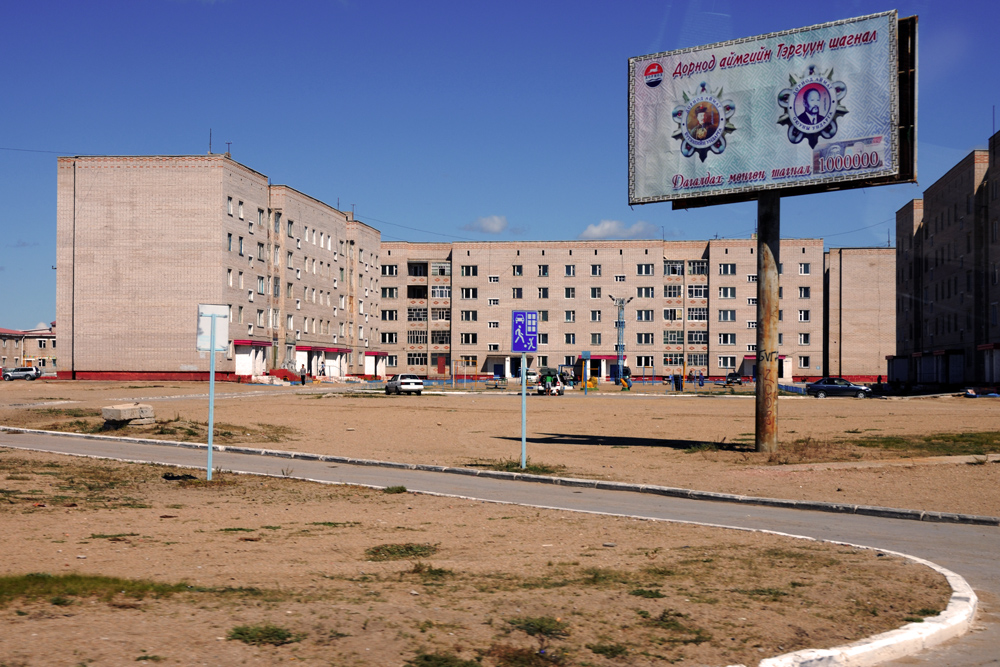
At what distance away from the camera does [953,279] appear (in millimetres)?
83125

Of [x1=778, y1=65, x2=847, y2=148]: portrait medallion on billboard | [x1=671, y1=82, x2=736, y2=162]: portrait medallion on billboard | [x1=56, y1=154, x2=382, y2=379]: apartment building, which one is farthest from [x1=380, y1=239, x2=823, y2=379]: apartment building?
[x1=778, y1=65, x2=847, y2=148]: portrait medallion on billboard

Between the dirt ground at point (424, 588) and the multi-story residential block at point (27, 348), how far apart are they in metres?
139

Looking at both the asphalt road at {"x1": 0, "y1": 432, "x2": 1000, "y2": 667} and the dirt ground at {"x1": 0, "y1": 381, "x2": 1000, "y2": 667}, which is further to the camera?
the asphalt road at {"x1": 0, "y1": 432, "x2": 1000, "y2": 667}

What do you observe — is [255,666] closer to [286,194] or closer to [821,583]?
[821,583]

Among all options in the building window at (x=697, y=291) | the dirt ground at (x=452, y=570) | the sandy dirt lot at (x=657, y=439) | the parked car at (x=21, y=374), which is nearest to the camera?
the dirt ground at (x=452, y=570)

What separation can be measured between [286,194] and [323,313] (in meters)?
16.7

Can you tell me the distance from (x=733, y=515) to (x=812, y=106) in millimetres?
13402

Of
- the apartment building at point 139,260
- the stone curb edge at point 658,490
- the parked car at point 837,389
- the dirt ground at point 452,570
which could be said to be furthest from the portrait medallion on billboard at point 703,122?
the apartment building at point 139,260

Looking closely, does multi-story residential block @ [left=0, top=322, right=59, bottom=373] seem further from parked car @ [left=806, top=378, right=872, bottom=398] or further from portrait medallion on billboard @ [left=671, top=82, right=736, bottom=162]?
portrait medallion on billboard @ [left=671, top=82, right=736, bottom=162]

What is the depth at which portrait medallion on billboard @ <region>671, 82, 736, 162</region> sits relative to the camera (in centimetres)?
2419

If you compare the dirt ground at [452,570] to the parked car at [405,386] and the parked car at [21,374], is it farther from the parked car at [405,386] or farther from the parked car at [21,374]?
the parked car at [21,374]

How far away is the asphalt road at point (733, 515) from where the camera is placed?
730 centimetres

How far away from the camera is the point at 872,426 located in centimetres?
3322

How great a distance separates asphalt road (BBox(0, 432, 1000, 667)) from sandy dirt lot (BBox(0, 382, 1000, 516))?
154cm
